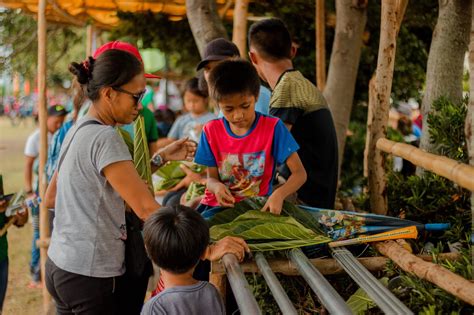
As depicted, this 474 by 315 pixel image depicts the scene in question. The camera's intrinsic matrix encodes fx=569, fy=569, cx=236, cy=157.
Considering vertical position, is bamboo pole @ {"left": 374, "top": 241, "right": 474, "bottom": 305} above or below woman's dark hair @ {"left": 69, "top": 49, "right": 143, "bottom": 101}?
below

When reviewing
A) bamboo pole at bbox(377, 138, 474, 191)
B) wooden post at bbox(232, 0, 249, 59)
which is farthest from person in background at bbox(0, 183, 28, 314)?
bamboo pole at bbox(377, 138, 474, 191)

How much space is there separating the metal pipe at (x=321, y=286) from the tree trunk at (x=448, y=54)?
1574 millimetres

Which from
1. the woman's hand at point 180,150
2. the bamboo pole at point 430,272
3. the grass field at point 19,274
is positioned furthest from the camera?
the grass field at point 19,274

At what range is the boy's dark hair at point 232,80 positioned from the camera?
275 centimetres

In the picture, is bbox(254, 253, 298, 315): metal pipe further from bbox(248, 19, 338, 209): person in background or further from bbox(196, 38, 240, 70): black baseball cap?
bbox(196, 38, 240, 70): black baseball cap

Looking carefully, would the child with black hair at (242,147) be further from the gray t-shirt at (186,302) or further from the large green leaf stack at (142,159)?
the gray t-shirt at (186,302)

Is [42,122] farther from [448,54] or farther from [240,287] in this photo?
[240,287]

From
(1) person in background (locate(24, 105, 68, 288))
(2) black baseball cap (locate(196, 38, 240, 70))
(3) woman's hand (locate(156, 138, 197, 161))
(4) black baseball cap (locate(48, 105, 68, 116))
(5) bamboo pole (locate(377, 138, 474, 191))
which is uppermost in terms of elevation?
(2) black baseball cap (locate(196, 38, 240, 70))

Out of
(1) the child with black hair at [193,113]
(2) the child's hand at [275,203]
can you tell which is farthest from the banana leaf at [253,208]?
(1) the child with black hair at [193,113]

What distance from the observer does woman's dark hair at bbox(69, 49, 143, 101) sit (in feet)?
7.79

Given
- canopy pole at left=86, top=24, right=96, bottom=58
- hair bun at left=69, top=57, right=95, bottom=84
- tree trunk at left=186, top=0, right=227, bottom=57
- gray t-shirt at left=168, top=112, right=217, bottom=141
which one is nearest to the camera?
hair bun at left=69, top=57, right=95, bottom=84

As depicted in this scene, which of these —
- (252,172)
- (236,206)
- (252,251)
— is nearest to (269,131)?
(252,172)

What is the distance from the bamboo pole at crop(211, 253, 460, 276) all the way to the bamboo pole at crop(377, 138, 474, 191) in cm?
42

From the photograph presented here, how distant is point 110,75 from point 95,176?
16.9 inches
